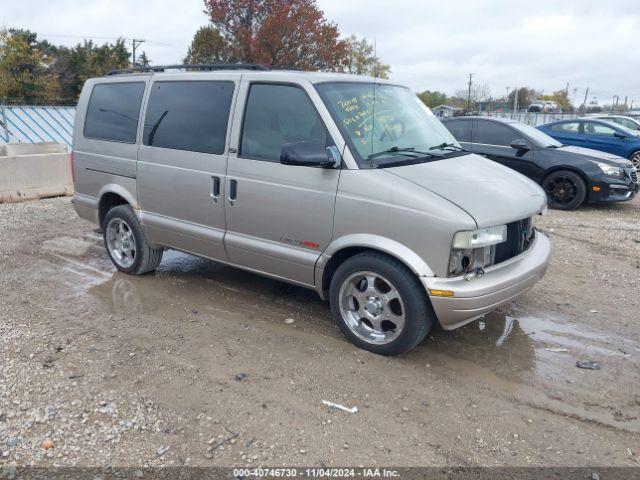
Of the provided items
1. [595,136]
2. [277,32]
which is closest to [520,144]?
[595,136]

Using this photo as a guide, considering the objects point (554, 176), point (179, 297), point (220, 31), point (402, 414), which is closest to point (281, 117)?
point (179, 297)

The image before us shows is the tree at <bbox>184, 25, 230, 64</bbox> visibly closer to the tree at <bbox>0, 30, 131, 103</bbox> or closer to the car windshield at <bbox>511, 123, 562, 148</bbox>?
the tree at <bbox>0, 30, 131, 103</bbox>

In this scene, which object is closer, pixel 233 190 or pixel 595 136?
pixel 233 190

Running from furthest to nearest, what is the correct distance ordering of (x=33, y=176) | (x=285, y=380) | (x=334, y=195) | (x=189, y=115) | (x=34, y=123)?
1. (x=34, y=123)
2. (x=33, y=176)
3. (x=189, y=115)
4. (x=334, y=195)
5. (x=285, y=380)

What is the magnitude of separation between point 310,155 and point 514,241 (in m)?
1.70

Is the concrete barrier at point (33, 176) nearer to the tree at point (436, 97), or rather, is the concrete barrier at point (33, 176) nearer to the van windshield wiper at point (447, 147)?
the van windshield wiper at point (447, 147)

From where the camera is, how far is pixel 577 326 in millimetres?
4770

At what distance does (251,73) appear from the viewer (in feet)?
15.3

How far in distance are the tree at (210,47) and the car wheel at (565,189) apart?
70.2 ft

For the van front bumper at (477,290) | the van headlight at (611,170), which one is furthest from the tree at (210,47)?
the van front bumper at (477,290)

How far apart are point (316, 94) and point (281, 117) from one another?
37cm

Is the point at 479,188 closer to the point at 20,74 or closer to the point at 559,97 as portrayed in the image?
the point at 20,74

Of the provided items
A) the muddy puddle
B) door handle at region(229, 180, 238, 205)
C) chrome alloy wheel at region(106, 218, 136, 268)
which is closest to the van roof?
door handle at region(229, 180, 238, 205)

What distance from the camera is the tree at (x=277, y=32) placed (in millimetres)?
26344
